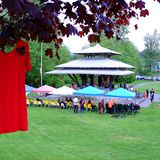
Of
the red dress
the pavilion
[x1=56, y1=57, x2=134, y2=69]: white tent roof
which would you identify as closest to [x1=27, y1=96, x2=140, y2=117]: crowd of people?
the pavilion

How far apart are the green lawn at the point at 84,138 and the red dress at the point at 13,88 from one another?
7912mm

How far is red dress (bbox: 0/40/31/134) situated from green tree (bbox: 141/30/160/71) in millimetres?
103029

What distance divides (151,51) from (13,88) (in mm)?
104296

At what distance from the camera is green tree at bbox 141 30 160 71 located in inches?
4183

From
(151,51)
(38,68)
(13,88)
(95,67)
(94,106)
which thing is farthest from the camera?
(151,51)

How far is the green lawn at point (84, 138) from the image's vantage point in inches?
530

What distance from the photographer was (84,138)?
685 inches

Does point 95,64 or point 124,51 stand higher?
point 124,51

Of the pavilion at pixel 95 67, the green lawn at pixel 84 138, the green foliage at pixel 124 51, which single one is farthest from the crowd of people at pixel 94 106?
the green foliage at pixel 124 51

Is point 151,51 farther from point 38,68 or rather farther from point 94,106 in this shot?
point 94,106

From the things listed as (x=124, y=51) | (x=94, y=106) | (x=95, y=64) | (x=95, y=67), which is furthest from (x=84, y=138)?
(x=124, y=51)

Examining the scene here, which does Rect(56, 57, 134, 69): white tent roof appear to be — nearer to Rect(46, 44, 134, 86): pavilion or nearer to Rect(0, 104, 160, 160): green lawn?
Rect(46, 44, 134, 86): pavilion

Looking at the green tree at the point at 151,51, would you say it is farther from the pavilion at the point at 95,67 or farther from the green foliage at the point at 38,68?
the pavilion at the point at 95,67

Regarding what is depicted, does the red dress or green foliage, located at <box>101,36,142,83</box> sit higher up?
green foliage, located at <box>101,36,142,83</box>
